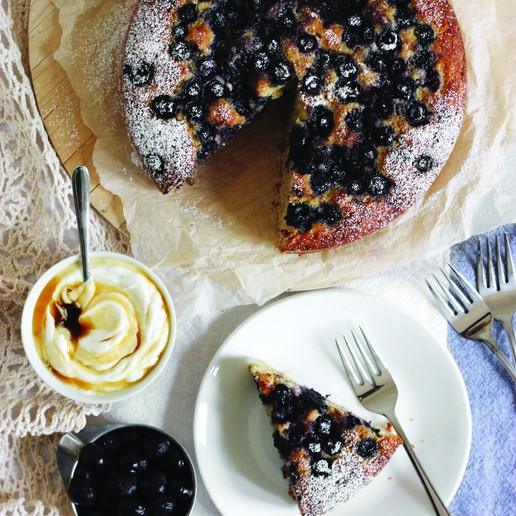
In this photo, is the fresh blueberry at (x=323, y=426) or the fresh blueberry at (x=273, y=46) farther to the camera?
the fresh blueberry at (x=323, y=426)

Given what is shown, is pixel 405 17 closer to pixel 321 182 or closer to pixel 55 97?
pixel 321 182

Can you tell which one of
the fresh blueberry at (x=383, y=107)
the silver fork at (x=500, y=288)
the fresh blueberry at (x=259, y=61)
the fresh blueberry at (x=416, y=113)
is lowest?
the silver fork at (x=500, y=288)

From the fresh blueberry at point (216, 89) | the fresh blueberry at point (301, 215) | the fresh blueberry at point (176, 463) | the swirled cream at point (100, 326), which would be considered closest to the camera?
the swirled cream at point (100, 326)

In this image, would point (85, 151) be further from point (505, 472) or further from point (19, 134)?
point (505, 472)

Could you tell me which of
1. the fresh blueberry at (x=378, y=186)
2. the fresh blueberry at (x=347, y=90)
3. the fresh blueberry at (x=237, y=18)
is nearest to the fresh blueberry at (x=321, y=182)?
the fresh blueberry at (x=378, y=186)

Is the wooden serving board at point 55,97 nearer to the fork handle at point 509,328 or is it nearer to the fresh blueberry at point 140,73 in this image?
the fresh blueberry at point 140,73

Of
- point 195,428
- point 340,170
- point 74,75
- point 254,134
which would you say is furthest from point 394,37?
point 195,428

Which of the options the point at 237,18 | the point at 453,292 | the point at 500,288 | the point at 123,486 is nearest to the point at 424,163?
the point at 453,292
